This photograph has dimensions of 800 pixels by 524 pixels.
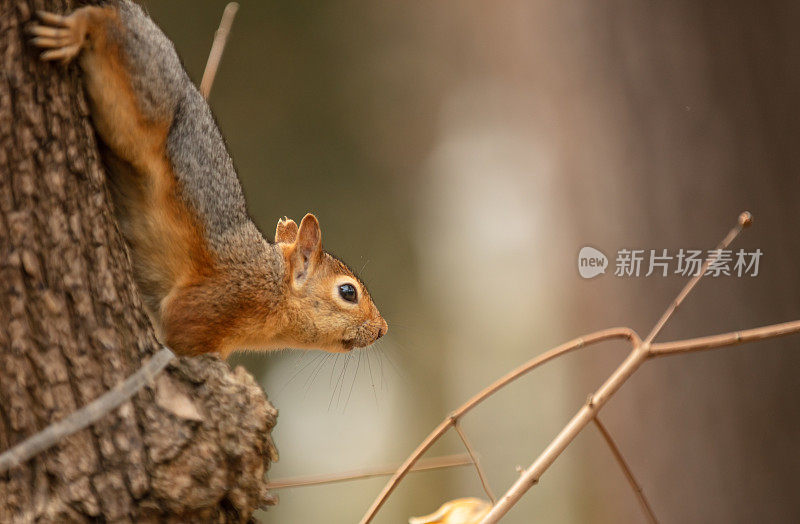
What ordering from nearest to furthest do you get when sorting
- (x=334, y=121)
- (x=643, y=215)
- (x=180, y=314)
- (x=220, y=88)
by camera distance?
(x=180, y=314), (x=643, y=215), (x=220, y=88), (x=334, y=121)

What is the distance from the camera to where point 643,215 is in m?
1.78

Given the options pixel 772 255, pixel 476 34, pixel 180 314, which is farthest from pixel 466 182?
pixel 180 314

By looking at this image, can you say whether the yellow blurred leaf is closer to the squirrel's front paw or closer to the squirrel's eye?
the squirrel's eye

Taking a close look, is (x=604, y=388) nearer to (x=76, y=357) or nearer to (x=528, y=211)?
(x=76, y=357)

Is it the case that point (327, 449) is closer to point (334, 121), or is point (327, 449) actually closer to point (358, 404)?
point (358, 404)

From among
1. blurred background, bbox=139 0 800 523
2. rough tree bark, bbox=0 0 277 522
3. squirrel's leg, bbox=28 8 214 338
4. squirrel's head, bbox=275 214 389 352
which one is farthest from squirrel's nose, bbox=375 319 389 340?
rough tree bark, bbox=0 0 277 522

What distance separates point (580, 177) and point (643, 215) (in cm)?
33

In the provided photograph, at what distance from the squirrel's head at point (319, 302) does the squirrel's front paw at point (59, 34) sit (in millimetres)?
458

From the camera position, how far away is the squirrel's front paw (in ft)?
2.51

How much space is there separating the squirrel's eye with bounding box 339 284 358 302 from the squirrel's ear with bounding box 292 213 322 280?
0.07m

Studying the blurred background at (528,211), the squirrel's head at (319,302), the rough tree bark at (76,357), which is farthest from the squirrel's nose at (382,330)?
the rough tree bark at (76,357)

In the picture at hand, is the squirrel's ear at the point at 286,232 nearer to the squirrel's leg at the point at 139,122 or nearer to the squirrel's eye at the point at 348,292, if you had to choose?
the squirrel's eye at the point at 348,292

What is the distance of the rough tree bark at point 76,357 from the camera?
2.39ft

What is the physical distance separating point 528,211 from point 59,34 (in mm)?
1861
